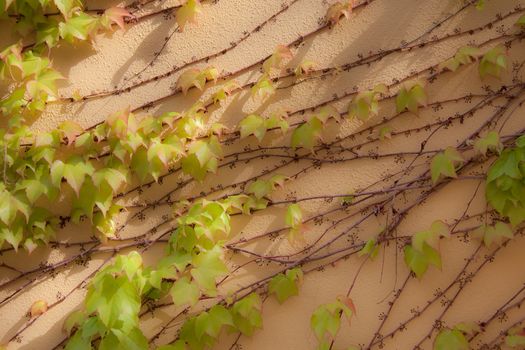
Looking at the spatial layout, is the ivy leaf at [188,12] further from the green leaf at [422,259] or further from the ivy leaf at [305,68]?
the green leaf at [422,259]

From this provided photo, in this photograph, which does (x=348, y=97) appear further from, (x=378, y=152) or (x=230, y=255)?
(x=230, y=255)

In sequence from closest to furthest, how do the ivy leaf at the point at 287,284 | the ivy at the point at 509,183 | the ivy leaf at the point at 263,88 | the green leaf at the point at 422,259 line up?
the ivy at the point at 509,183 → the green leaf at the point at 422,259 → the ivy leaf at the point at 287,284 → the ivy leaf at the point at 263,88

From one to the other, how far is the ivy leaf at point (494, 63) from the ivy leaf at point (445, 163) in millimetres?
353

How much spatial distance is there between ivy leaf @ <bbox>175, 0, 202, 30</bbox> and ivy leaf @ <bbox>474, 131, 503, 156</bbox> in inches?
53.0

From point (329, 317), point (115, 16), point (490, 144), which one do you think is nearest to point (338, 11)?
point (490, 144)

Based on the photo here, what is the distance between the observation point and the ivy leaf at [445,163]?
9.17 feet

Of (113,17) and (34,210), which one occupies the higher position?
(113,17)

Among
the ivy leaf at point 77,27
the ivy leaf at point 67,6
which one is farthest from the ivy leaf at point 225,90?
the ivy leaf at point 67,6

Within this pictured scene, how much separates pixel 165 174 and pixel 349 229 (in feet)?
2.81

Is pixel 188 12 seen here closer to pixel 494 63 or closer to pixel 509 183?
pixel 494 63

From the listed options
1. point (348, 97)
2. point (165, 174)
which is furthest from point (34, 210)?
point (348, 97)

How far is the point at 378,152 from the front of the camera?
299 cm

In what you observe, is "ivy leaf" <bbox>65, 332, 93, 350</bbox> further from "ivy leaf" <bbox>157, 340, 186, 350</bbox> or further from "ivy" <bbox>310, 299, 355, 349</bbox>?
"ivy" <bbox>310, 299, 355, 349</bbox>

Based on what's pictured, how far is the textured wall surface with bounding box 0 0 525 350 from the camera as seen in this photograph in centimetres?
287
